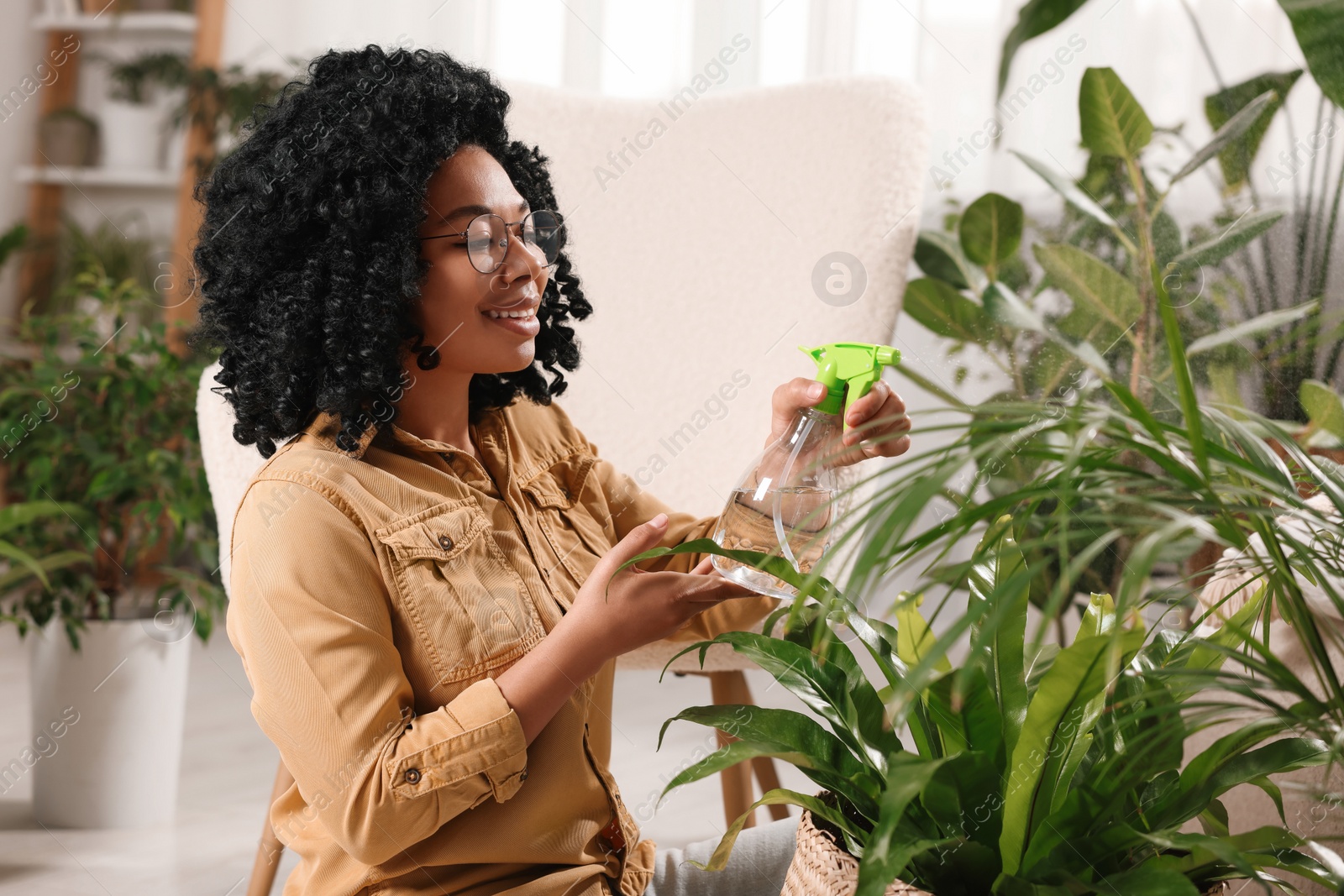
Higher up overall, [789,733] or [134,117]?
[134,117]

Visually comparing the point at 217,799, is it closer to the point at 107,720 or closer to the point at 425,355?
the point at 107,720

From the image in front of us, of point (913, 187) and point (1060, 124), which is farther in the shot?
point (1060, 124)

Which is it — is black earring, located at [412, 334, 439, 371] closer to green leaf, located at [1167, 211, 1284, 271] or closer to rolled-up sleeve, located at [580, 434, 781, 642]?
rolled-up sleeve, located at [580, 434, 781, 642]

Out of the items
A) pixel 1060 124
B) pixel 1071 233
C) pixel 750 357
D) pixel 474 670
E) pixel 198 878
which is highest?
pixel 1060 124

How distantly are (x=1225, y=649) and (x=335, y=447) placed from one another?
57 centimetres

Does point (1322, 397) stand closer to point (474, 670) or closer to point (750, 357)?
point (750, 357)

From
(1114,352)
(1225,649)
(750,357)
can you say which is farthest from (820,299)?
(1225,649)

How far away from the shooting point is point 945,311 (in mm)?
1621

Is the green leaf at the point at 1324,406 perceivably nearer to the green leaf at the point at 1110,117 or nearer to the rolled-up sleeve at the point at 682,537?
the green leaf at the point at 1110,117

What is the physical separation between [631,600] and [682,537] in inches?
11.0

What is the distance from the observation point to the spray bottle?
721 millimetres

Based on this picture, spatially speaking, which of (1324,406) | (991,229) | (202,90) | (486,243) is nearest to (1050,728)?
(486,243)

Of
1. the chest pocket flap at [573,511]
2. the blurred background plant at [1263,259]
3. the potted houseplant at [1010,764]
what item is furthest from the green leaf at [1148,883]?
the blurred background plant at [1263,259]

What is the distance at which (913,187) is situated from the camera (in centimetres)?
138
